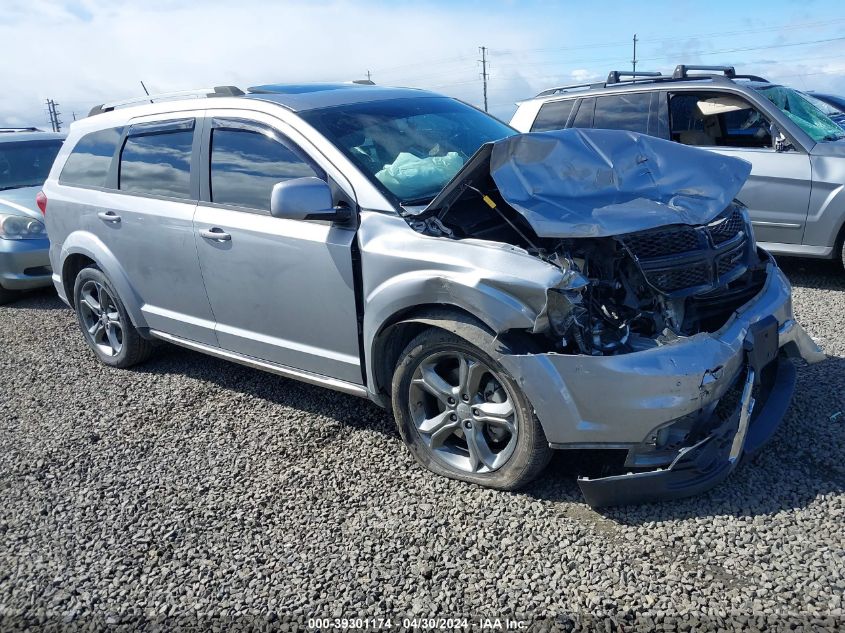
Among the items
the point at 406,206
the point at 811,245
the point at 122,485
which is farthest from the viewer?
the point at 811,245

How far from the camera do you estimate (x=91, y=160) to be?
5.11 meters

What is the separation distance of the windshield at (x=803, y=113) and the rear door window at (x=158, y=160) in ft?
17.0

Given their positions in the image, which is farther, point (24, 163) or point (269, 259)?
point (24, 163)

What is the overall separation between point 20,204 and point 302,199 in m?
5.74

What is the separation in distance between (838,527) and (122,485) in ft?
11.3

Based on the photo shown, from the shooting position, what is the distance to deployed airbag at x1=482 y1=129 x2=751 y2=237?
10.1 ft

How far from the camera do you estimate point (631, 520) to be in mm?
3000

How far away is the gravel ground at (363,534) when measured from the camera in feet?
8.52

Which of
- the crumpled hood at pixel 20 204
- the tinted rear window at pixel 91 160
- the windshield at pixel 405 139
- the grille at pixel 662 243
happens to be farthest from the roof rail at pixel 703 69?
the crumpled hood at pixel 20 204

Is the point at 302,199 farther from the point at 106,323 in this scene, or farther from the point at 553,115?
the point at 553,115

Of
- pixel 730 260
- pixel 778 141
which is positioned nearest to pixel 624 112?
pixel 778 141

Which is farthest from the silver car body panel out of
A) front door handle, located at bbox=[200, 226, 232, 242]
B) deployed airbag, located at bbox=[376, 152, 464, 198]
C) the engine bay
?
front door handle, located at bbox=[200, 226, 232, 242]

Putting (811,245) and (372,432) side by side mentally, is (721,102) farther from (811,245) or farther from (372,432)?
(372,432)

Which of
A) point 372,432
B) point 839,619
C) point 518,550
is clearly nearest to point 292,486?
point 372,432
